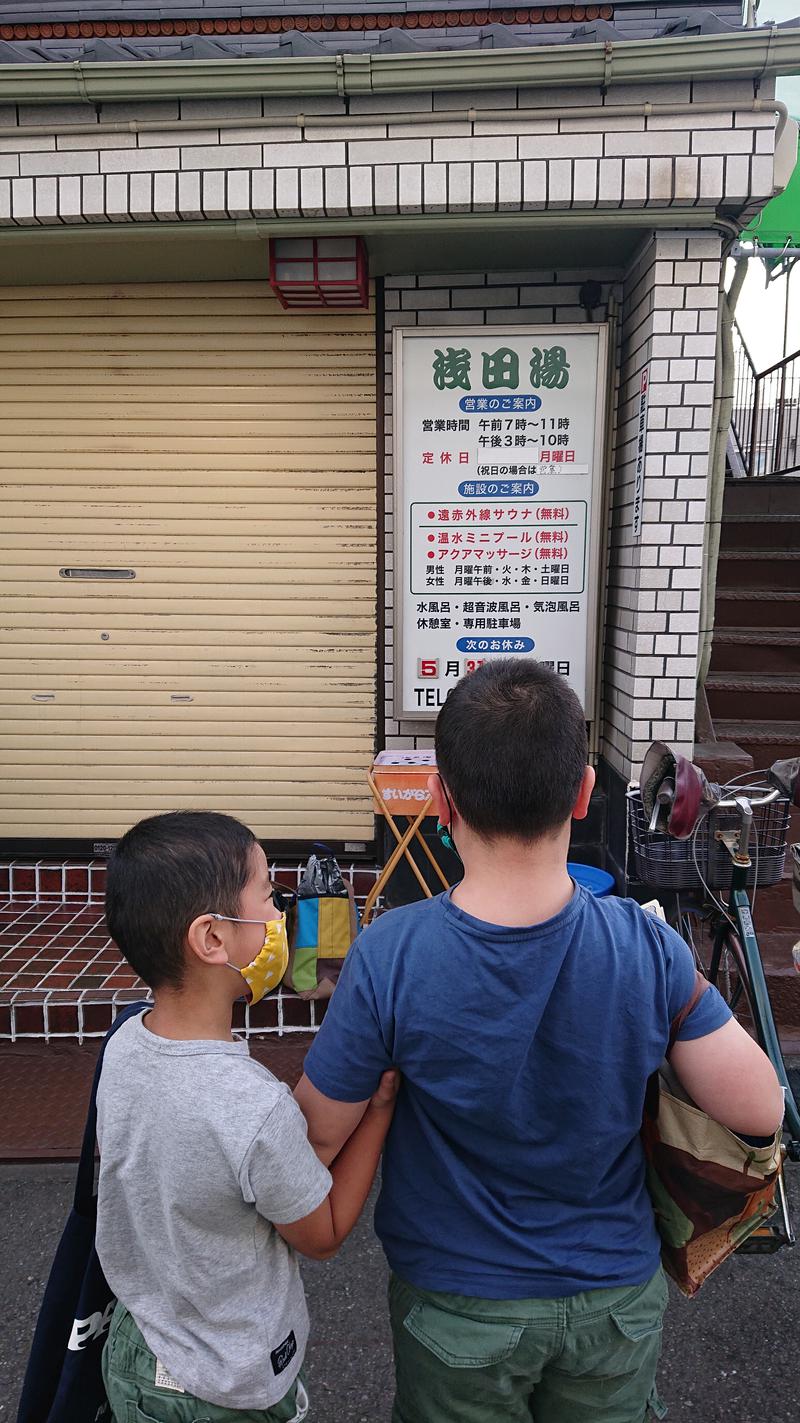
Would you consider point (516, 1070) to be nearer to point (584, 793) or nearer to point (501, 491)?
point (584, 793)

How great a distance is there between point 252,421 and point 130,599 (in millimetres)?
1279

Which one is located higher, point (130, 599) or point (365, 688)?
point (130, 599)

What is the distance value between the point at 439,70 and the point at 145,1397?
460 centimetres

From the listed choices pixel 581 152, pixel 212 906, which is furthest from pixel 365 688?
pixel 212 906

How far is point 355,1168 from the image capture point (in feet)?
5.18

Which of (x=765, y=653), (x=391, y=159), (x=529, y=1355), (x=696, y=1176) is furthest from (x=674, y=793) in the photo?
(x=765, y=653)

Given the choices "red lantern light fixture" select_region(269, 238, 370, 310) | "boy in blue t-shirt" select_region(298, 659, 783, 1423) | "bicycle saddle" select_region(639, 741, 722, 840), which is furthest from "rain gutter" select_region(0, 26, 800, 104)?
"boy in blue t-shirt" select_region(298, 659, 783, 1423)

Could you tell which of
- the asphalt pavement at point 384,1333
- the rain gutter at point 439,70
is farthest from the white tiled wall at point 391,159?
the asphalt pavement at point 384,1333

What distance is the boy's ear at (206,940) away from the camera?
1554mm

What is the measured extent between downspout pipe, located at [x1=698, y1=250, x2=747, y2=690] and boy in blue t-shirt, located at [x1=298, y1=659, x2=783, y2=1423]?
3.42 metres

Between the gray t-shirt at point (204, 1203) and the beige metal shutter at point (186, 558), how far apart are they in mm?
3931

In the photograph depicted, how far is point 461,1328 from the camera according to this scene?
1489 mm

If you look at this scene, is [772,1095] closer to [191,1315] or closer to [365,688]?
[191,1315]

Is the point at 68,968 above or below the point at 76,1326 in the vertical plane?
below
